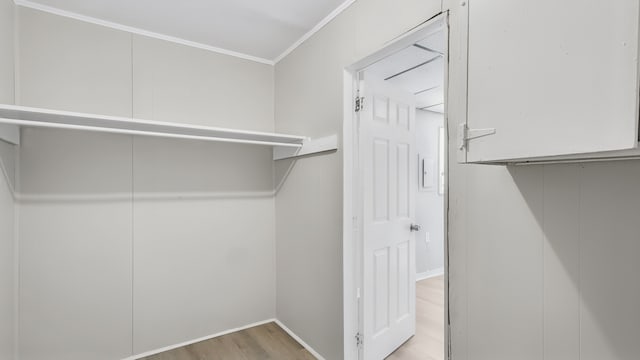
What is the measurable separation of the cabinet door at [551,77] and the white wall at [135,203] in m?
2.15

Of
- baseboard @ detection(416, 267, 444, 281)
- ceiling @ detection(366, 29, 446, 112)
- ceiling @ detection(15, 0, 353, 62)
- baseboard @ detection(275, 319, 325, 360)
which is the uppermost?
ceiling @ detection(15, 0, 353, 62)

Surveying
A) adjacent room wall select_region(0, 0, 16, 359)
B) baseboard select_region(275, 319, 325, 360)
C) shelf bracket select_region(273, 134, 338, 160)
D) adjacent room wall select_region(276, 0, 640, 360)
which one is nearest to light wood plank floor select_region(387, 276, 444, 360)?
baseboard select_region(275, 319, 325, 360)

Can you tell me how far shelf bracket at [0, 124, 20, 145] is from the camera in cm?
168

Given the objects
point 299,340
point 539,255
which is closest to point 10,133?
point 299,340

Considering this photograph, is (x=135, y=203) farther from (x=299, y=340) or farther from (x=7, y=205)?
(x=299, y=340)

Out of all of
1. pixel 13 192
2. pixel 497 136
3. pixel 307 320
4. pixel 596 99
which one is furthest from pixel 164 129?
pixel 596 99

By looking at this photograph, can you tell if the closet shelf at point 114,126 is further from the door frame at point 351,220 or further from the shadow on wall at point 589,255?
the shadow on wall at point 589,255

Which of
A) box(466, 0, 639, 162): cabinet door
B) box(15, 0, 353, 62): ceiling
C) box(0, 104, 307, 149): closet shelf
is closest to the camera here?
box(466, 0, 639, 162): cabinet door

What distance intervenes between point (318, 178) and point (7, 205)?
6.20 feet

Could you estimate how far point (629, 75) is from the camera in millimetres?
547

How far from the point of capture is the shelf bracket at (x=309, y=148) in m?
2.01

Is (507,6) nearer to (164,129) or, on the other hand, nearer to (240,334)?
(164,129)

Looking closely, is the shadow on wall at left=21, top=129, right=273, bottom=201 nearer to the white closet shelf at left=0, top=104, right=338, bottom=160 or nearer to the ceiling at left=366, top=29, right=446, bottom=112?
the white closet shelf at left=0, top=104, right=338, bottom=160

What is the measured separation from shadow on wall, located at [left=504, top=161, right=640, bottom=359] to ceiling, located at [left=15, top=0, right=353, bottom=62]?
1.59 meters
